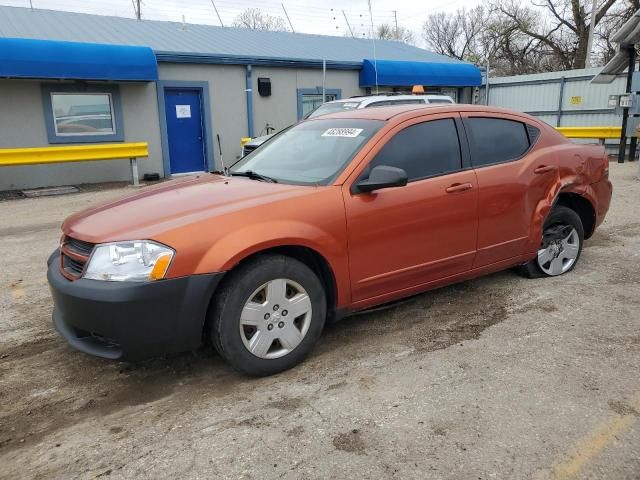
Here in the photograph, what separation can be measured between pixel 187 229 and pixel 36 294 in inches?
113

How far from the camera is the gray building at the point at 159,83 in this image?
11859 mm

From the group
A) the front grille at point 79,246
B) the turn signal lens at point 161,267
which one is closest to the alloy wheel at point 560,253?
the turn signal lens at point 161,267

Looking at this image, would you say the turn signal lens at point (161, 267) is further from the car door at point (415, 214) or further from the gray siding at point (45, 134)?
the gray siding at point (45, 134)

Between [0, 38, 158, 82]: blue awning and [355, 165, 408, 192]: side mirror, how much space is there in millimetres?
10279

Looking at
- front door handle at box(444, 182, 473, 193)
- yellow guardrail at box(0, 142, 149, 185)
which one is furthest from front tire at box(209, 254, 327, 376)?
yellow guardrail at box(0, 142, 149, 185)

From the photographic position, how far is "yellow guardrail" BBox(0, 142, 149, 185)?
11102 mm

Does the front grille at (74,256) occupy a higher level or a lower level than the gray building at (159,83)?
lower

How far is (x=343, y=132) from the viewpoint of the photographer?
4012mm

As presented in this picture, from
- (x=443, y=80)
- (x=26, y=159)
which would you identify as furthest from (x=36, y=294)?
(x=443, y=80)

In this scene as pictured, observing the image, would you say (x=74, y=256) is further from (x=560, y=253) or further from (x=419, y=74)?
(x=419, y=74)

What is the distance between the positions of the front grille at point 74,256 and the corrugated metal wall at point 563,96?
17165 mm

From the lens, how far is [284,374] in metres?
3.37

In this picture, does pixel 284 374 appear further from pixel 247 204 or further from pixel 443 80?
pixel 443 80

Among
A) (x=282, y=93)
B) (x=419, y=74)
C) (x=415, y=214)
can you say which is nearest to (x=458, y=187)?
(x=415, y=214)
